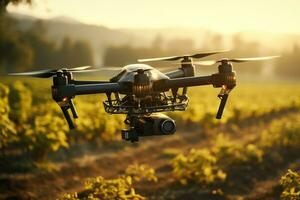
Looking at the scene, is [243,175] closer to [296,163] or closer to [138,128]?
[296,163]

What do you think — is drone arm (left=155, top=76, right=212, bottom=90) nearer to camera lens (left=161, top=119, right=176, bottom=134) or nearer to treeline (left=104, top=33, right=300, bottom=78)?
camera lens (left=161, top=119, right=176, bottom=134)

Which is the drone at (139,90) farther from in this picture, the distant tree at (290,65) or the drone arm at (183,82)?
the distant tree at (290,65)

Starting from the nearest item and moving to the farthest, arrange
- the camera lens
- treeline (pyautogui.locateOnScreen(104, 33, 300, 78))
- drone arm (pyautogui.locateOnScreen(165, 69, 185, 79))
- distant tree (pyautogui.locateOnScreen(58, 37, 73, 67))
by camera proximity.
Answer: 1. the camera lens
2. drone arm (pyautogui.locateOnScreen(165, 69, 185, 79))
3. distant tree (pyautogui.locateOnScreen(58, 37, 73, 67))
4. treeline (pyautogui.locateOnScreen(104, 33, 300, 78))

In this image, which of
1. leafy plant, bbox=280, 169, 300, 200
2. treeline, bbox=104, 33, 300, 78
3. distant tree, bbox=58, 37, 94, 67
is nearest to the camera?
leafy plant, bbox=280, 169, 300, 200

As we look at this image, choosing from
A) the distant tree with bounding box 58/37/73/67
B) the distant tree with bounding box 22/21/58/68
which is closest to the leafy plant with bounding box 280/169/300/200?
the distant tree with bounding box 22/21/58/68

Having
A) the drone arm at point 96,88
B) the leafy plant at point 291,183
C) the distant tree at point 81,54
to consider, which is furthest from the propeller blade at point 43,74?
the distant tree at point 81,54

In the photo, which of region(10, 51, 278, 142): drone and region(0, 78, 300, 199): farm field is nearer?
region(10, 51, 278, 142): drone

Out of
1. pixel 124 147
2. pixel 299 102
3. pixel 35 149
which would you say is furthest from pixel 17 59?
pixel 35 149
